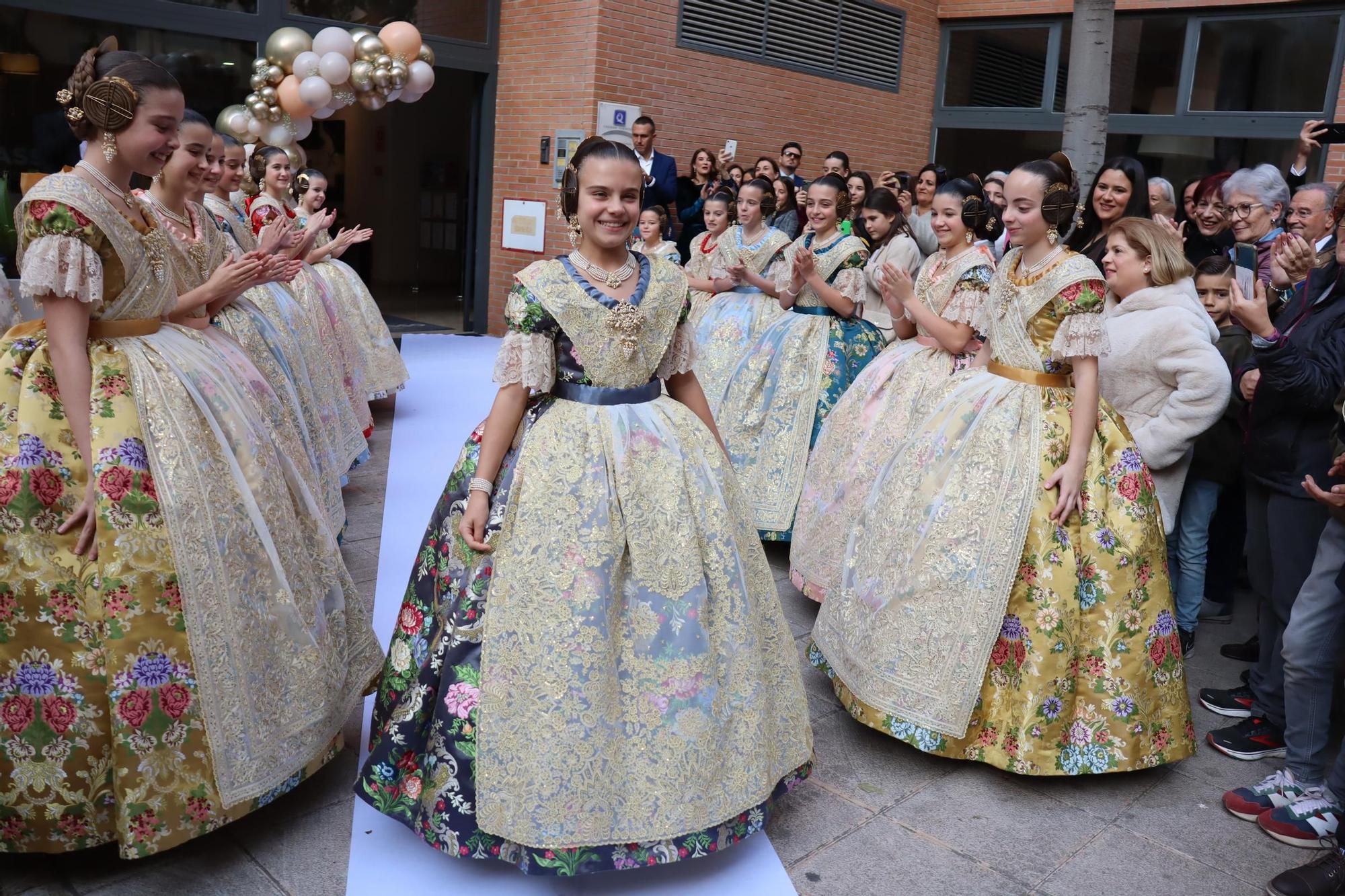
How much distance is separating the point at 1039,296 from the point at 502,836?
2110 mm

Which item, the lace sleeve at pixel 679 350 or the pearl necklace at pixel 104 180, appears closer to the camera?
the pearl necklace at pixel 104 180

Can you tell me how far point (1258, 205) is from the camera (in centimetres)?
449

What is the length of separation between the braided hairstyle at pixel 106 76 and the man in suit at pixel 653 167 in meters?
6.87

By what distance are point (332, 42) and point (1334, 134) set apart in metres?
6.14

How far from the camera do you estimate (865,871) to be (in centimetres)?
262

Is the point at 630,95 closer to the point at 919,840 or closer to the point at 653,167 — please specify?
the point at 653,167

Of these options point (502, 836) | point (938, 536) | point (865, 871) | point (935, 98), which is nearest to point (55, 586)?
point (502, 836)

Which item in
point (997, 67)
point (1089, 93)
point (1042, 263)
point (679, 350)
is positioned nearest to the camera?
point (679, 350)

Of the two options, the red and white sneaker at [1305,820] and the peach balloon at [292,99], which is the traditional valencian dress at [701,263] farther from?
the red and white sneaker at [1305,820]

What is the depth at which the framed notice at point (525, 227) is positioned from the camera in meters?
10.1

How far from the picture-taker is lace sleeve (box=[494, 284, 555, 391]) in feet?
8.13

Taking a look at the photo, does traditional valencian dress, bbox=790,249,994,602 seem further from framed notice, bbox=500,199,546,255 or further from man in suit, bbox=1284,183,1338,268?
framed notice, bbox=500,199,546,255

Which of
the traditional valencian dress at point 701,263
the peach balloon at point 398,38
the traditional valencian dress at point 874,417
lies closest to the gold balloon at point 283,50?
the peach balloon at point 398,38

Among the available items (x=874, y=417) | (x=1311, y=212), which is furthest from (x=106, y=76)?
(x=1311, y=212)
